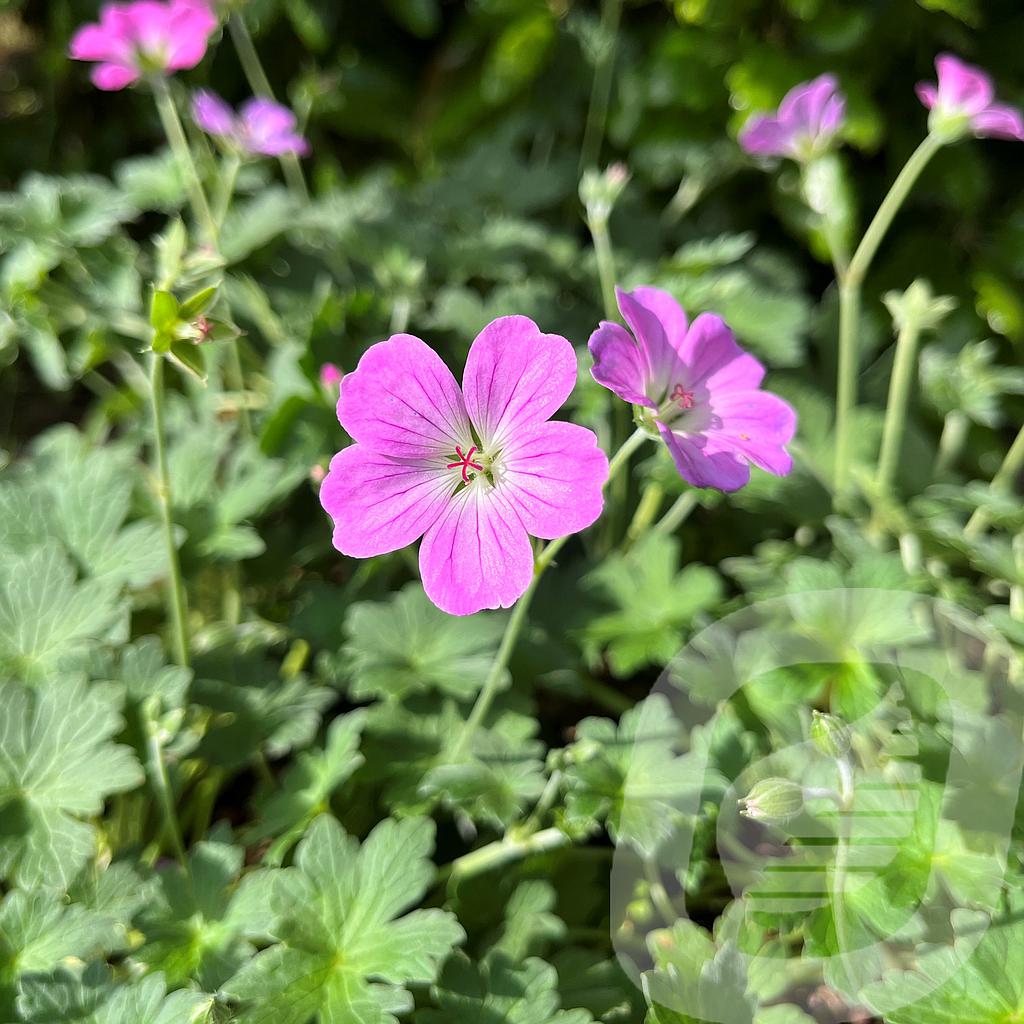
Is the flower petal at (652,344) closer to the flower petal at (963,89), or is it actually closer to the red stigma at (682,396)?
the red stigma at (682,396)

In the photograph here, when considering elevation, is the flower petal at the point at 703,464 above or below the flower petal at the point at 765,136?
below

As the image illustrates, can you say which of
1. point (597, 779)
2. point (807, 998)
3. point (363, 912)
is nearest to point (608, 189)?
point (597, 779)

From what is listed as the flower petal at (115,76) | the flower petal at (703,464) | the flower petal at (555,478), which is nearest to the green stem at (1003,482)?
the flower petal at (703,464)

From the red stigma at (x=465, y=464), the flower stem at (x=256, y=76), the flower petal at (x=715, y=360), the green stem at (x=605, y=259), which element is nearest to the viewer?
the red stigma at (x=465, y=464)

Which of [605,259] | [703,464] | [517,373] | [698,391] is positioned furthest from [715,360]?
[605,259]

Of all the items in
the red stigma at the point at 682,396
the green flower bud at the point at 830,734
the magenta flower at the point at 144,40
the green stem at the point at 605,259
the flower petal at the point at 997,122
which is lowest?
the green flower bud at the point at 830,734

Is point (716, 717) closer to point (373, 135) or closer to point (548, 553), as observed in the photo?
point (548, 553)

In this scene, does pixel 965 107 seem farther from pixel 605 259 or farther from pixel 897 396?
pixel 605 259
